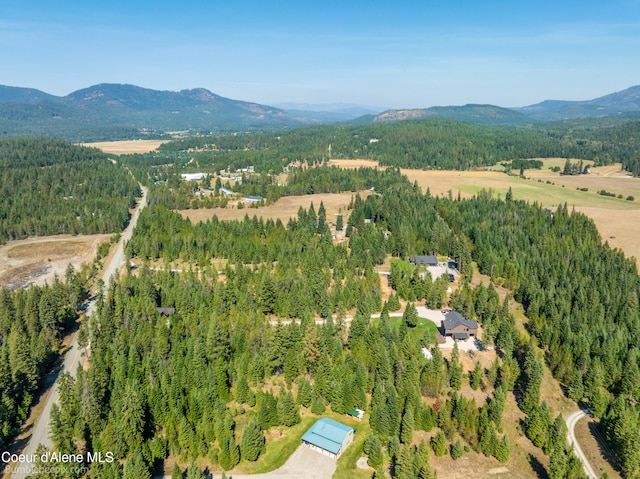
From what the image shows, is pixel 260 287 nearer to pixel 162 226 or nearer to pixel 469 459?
pixel 469 459

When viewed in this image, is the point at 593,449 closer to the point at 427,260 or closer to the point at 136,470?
the point at 136,470

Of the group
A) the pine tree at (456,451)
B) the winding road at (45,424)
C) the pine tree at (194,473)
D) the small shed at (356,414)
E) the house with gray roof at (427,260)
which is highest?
the pine tree at (194,473)

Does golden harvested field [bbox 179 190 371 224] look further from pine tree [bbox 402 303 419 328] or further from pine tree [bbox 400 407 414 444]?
pine tree [bbox 400 407 414 444]

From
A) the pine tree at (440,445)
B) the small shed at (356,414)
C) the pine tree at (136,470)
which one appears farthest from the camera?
the small shed at (356,414)

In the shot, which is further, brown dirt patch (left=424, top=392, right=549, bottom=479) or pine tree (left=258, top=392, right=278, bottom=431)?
pine tree (left=258, top=392, right=278, bottom=431)

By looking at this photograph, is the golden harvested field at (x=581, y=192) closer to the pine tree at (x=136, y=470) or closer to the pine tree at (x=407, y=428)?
the pine tree at (x=407, y=428)

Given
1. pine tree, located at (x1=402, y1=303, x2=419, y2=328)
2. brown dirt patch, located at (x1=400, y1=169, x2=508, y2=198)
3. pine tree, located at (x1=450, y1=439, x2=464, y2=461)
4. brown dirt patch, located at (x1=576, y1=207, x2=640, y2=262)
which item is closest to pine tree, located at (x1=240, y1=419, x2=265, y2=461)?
pine tree, located at (x1=450, y1=439, x2=464, y2=461)

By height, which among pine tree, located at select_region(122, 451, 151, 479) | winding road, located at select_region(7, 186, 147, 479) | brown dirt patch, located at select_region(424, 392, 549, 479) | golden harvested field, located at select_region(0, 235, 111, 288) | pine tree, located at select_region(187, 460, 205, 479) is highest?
pine tree, located at select_region(187, 460, 205, 479)

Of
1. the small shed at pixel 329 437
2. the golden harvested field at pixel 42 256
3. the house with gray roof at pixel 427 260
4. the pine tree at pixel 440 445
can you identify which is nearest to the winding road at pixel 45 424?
the golden harvested field at pixel 42 256
